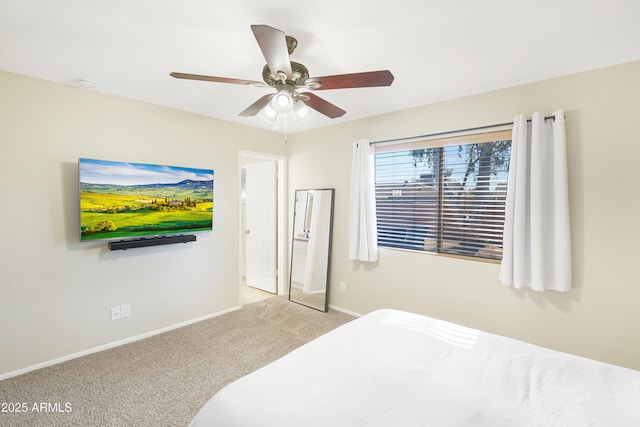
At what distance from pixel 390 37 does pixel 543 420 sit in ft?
6.67

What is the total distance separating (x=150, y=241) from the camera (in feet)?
9.71

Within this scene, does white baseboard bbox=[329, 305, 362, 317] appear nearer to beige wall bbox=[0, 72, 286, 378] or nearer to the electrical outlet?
beige wall bbox=[0, 72, 286, 378]

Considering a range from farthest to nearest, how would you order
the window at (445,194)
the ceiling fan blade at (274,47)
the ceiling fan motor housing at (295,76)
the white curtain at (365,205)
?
1. the white curtain at (365,205)
2. the window at (445,194)
3. the ceiling fan motor housing at (295,76)
4. the ceiling fan blade at (274,47)

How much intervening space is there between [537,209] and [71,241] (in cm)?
390

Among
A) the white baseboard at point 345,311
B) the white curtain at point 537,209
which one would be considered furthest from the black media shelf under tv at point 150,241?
the white curtain at point 537,209

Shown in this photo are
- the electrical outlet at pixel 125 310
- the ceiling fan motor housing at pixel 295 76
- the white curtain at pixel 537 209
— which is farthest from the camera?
the electrical outlet at pixel 125 310

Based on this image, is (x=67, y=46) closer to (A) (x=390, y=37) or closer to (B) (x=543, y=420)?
(A) (x=390, y=37)

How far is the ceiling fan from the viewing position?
1479mm

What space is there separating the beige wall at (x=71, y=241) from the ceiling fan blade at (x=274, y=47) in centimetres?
202

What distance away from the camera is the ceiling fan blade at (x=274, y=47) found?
1.31 metres

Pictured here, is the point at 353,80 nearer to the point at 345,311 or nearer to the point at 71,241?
the point at 71,241

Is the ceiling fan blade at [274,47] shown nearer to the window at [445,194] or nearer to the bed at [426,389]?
the bed at [426,389]

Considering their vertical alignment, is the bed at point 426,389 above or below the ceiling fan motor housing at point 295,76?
below

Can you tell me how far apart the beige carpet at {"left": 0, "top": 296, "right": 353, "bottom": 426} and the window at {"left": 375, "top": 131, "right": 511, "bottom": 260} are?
1382mm
